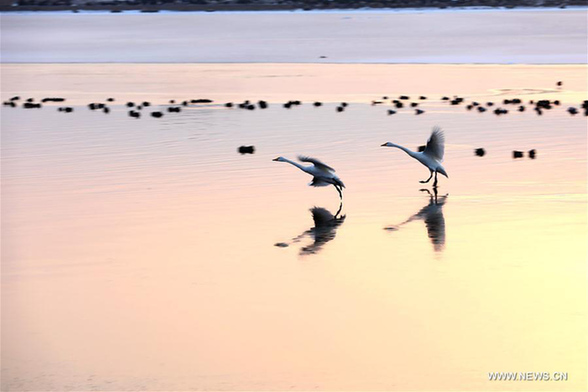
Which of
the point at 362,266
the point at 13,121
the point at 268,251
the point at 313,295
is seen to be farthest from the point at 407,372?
the point at 13,121

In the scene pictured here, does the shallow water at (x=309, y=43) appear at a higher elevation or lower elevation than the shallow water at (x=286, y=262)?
lower

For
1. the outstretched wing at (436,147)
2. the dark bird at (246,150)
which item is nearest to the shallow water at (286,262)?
the dark bird at (246,150)

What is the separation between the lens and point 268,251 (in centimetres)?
1596

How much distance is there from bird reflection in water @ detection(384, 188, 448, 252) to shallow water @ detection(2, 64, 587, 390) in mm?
39

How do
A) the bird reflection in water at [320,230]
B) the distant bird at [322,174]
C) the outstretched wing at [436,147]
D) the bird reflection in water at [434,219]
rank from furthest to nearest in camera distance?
the outstretched wing at [436,147], the distant bird at [322,174], the bird reflection in water at [434,219], the bird reflection in water at [320,230]

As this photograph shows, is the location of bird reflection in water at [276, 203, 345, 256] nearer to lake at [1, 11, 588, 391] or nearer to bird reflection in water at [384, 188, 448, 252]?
lake at [1, 11, 588, 391]

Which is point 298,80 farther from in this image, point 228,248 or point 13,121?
A: point 228,248

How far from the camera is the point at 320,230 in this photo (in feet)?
57.0

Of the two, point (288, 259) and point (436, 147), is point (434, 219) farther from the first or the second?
point (288, 259)

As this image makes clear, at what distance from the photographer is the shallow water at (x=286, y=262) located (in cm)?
1145

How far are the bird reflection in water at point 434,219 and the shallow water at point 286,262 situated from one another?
39 millimetres

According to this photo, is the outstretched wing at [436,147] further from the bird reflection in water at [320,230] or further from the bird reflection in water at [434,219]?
the bird reflection in water at [320,230]

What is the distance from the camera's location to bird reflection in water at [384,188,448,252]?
1656 cm

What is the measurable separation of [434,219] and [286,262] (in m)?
3.59
